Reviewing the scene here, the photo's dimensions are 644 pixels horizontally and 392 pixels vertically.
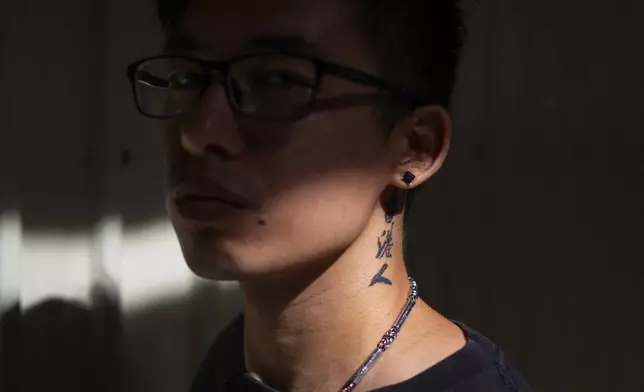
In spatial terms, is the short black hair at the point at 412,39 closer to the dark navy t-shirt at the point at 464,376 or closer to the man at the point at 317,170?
the man at the point at 317,170

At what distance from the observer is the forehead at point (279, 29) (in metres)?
0.87

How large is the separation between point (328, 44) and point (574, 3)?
0.79 m

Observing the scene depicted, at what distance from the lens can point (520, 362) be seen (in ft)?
4.90

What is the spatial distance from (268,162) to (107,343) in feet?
2.32

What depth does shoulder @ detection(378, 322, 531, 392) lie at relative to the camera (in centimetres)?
94

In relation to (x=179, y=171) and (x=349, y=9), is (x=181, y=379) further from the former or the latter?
(x=349, y=9)

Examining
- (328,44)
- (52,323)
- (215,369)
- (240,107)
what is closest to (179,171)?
(240,107)

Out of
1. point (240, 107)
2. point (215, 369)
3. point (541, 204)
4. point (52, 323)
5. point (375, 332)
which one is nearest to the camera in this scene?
point (240, 107)

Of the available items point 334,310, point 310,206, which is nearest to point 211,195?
point 310,206

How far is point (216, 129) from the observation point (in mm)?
862

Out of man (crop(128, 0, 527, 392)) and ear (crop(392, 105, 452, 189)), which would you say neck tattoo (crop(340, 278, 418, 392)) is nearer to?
man (crop(128, 0, 527, 392))

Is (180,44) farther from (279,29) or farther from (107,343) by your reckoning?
(107,343)

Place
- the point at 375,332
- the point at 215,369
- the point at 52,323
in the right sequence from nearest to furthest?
the point at 375,332, the point at 215,369, the point at 52,323

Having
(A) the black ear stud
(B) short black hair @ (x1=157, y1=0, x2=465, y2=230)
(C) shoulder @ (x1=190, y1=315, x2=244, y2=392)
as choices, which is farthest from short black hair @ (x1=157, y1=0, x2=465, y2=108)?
(C) shoulder @ (x1=190, y1=315, x2=244, y2=392)
